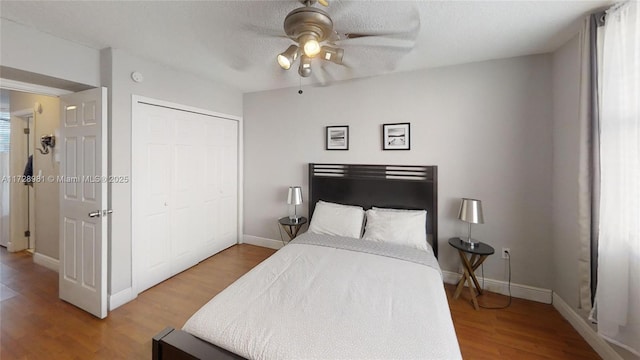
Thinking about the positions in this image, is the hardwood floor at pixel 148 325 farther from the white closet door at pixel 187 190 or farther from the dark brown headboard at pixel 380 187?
the dark brown headboard at pixel 380 187

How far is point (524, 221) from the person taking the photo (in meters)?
2.55

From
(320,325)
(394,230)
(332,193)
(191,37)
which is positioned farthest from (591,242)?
(191,37)

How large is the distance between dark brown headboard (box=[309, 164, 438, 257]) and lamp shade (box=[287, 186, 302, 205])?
16cm

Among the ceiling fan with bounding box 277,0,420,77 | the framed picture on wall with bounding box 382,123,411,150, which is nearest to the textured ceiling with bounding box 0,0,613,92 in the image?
the ceiling fan with bounding box 277,0,420,77

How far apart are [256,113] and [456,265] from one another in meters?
3.46

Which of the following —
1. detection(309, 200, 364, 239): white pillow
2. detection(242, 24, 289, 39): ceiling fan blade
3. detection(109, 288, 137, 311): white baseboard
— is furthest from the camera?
detection(309, 200, 364, 239): white pillow

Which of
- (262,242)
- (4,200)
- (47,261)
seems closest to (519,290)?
(262,242)

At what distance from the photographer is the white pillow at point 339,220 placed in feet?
9.26

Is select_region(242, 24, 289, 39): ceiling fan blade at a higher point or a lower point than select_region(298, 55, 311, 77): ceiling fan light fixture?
higher

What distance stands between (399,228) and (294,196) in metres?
1.47

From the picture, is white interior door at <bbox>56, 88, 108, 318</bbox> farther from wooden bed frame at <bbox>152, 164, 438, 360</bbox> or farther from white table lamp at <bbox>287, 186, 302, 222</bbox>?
wooden bed frame at <bbox>152, 164, 438, 360</bbox>

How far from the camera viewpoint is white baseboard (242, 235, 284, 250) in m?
3.86

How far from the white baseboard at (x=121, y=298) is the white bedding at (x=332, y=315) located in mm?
1563

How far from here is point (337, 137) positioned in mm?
3357
